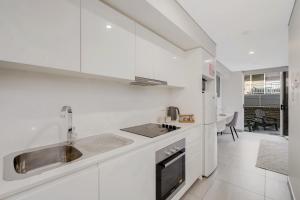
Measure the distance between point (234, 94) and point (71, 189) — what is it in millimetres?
6481

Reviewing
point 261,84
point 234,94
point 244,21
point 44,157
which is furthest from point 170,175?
point 261,84

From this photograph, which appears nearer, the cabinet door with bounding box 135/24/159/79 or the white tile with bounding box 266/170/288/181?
the cabinet door with bounding box 135/24/159/79

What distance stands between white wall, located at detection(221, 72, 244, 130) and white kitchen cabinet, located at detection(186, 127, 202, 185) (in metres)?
4.46

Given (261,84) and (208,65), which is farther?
(261,84)

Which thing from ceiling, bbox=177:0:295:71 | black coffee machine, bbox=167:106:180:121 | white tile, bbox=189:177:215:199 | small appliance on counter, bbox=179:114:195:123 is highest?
ceiling, bbox=177:0:295:71

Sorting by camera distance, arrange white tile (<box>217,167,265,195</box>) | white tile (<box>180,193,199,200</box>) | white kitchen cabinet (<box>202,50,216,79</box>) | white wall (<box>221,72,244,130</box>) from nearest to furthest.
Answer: white tile (<box>180,193,199,200</box>), white tile (<box>217,167,265,195</box>), white kitchen cabinet (<box>202,50,216,79</box>), white wall (<box>221,72,244,130</box>)

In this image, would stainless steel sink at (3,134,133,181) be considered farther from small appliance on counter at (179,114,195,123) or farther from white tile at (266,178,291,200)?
white tile at (266,178,291,200)

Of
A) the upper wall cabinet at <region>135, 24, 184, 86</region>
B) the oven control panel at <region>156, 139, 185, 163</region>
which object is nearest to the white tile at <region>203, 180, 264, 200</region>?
the oven control panel at <region>156, 139, 185, 163</region>

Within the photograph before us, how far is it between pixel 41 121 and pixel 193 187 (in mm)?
2075

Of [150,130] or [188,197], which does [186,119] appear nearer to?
[150,130]

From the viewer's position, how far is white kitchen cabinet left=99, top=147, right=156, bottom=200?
41.1 inches

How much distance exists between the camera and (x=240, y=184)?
2.20 metres

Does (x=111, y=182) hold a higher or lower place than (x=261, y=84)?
lower

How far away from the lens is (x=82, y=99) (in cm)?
151
